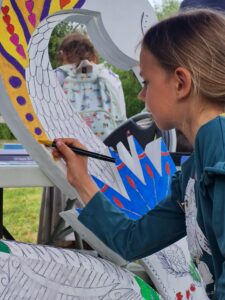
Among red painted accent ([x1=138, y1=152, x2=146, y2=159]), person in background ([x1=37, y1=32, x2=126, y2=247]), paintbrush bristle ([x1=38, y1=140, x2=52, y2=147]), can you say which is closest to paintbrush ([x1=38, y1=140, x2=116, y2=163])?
paintbrush bristle ([x1=38, y1=140, x2=52, y2=147])

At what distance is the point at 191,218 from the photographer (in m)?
1.09

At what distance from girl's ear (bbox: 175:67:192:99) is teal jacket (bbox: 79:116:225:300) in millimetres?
88

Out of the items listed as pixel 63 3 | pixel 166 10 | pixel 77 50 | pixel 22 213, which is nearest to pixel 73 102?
pixel 77 50

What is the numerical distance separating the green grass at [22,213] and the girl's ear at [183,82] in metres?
2.65

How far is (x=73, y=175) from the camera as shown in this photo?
48.8 inches

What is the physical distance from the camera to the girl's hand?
4.04 ft

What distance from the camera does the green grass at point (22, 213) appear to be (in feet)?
12.5

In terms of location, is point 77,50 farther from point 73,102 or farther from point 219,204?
point 219,204

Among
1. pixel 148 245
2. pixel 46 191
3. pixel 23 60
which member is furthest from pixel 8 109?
pixel 46 191

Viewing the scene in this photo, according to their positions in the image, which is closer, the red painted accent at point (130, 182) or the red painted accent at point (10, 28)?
the red painted accent at point (10, 28)

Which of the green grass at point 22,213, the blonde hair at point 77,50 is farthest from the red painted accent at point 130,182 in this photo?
the green grass at point 22,213

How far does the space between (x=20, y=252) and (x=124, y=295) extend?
0.79ft

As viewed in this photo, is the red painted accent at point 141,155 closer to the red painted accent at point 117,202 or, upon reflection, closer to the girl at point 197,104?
the red painted accent at point 117,202

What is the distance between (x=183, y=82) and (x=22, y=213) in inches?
139
